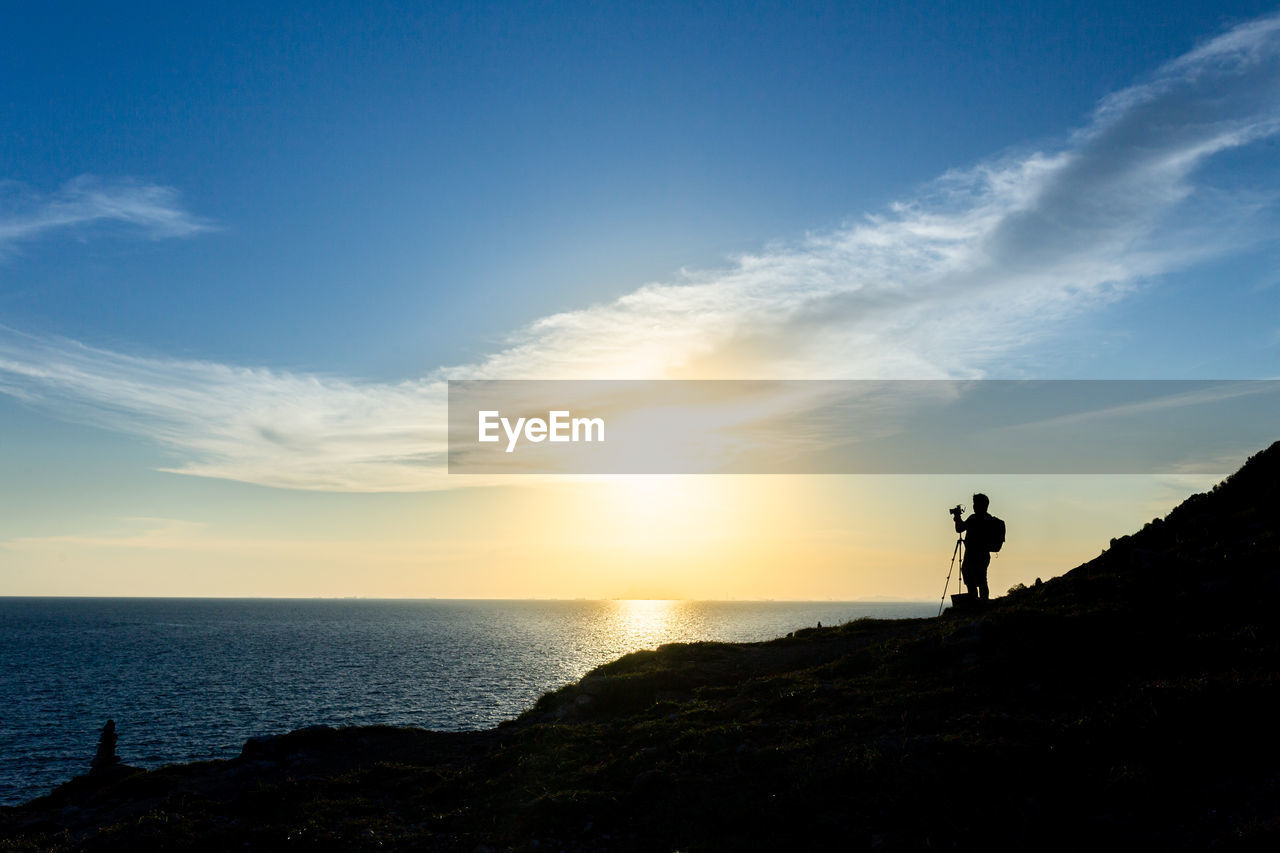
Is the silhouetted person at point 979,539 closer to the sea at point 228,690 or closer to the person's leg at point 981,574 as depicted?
the person's leg at point 981,574

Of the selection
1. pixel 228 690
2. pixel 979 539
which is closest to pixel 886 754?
pixel 979 539

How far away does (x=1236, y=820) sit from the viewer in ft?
38.2

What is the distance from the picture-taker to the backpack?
29.5 metres

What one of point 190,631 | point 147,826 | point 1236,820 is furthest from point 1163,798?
point 190,631

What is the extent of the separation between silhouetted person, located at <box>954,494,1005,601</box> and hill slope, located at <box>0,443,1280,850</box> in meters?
1.81

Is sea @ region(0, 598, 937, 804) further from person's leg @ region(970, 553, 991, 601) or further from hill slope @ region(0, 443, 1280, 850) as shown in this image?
person's leg @ region(970, 553, 991, 601)

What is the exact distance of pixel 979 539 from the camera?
29.8 m

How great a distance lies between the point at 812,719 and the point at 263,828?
1630 cm

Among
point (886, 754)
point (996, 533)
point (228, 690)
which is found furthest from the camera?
point (228, 690)

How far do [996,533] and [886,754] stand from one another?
16285 millimetres

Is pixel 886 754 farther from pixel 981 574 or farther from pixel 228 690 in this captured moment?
pixel 228 690

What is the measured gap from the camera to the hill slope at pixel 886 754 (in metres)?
13.6

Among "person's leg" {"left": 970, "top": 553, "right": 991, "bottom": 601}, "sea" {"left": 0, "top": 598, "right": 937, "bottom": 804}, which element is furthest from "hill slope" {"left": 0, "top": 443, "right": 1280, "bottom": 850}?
"sea" {"left": 0, "top": 598, "right": 937, "bottom": 804}

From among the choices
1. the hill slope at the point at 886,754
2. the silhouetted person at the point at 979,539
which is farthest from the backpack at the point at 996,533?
the hill slope at the point at 886,754
